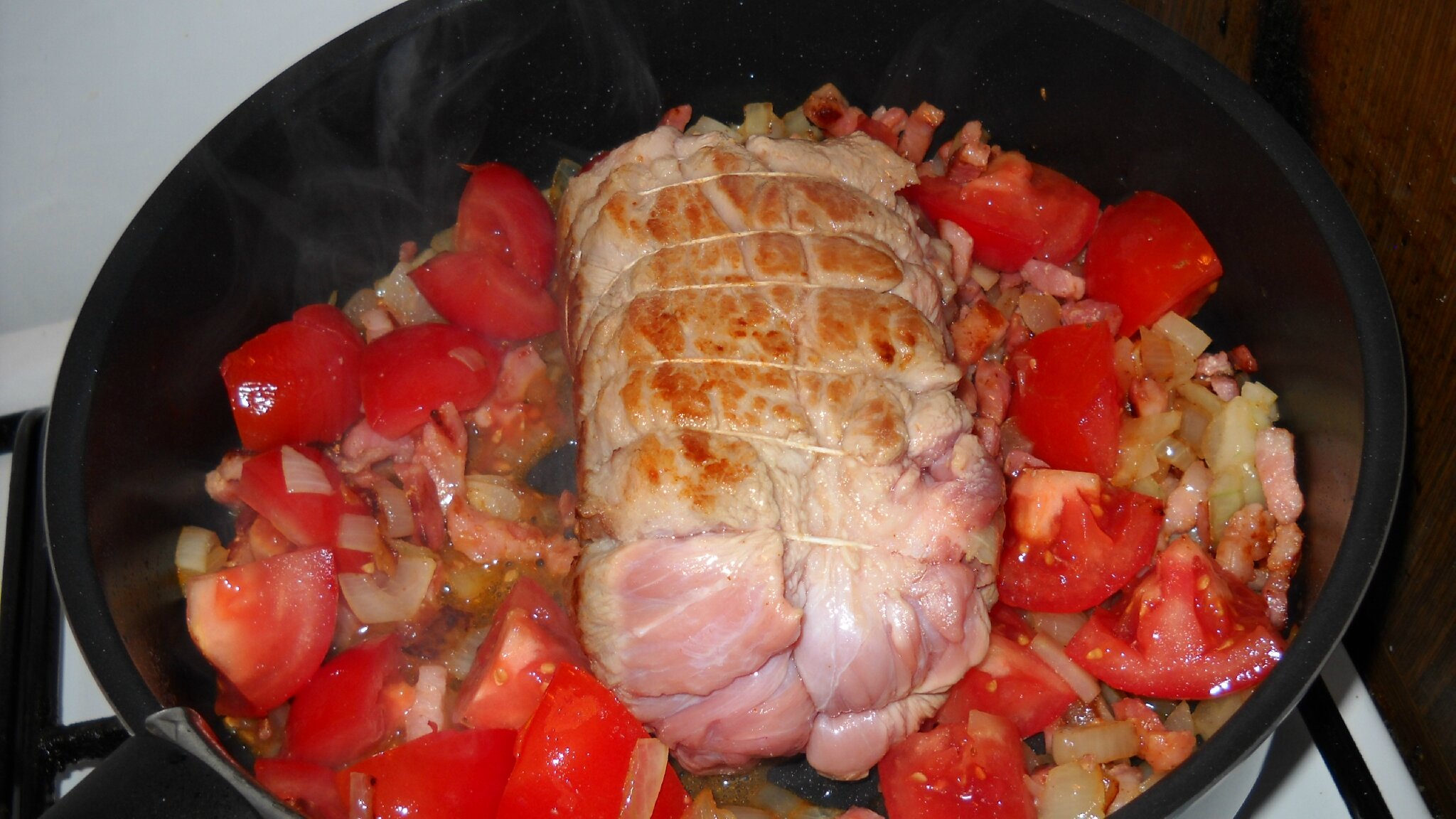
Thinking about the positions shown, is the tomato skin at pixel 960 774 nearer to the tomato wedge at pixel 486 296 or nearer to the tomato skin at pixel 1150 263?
the tomato skin at pixel 1150 263

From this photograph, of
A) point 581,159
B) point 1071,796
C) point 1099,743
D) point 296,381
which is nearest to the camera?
point 1071,796

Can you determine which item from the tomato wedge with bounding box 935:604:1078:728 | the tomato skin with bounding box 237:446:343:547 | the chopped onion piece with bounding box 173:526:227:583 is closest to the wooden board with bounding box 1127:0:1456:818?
the tomato wedge with bounding box 935:604:1078:728

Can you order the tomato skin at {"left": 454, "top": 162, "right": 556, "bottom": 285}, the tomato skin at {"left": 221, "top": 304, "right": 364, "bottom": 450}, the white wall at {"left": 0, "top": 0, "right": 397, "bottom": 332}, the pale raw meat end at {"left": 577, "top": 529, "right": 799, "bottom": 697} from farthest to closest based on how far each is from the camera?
1. the white wall at {"left": 0, "top": 0, "right": 397, "bottom": 332}
2. the tomato skin at {"left": 454, "top": 162, "right": 556, "bottom": 285}
3. the tomato skin at {"left": 221, "top": 304, "right": 364, "bottom": 450}
4. the pale raw meat end at {"left": 577, "top": 529, "right": 799, "bottom": 697}

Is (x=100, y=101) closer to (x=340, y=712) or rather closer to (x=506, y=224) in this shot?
(x=506, y=224)

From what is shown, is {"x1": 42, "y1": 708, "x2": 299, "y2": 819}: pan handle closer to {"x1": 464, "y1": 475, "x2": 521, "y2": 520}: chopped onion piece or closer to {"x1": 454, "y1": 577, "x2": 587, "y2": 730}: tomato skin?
{"x1": 454, "y1": 577, "x2": 587, "y2": 730}: tomato skin

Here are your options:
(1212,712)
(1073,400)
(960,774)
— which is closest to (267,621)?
(960,774)

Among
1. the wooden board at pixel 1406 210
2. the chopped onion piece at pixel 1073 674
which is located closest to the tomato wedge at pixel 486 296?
the chopped onion piece at pixel 1073 674
